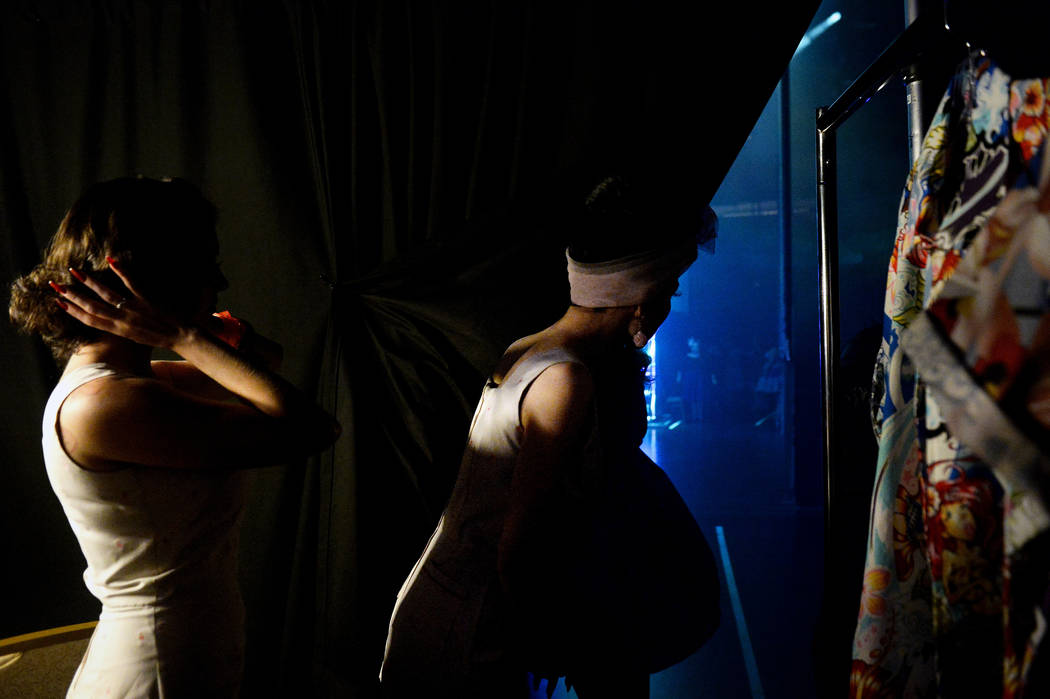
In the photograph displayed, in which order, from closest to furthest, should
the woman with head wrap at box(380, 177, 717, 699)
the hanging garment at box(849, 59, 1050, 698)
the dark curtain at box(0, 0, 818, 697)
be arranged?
the hanging garment at box(849, 59, 1050, 698)
the woman with head wrap at box(380, 177, 717, 699)
the dark curtain at box(0, 0, 818, 697)

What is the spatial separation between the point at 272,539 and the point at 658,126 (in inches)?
50.6

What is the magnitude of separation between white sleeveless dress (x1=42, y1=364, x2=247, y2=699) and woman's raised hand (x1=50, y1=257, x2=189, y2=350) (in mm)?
62

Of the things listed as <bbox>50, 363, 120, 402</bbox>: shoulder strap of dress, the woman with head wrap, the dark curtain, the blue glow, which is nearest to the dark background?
the dark curtain

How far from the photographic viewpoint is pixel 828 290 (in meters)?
1.00

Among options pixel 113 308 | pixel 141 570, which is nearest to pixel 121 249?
pixel 113 308

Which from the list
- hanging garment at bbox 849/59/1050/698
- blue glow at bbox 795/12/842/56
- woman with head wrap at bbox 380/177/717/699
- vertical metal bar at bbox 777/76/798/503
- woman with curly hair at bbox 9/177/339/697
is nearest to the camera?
hanging garment at bbox 849/59/1050/698

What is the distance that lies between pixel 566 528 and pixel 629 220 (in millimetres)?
488

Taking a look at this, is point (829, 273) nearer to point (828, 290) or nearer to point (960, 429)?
point (828, 290)

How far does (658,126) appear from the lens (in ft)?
→ 4.43

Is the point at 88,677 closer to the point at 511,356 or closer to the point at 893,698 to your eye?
the point at 511,356

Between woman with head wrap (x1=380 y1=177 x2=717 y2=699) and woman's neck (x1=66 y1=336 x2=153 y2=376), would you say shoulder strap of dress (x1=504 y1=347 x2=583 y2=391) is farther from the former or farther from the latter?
woman's neck (x1=66 y1=336 x2=153 y2=376)

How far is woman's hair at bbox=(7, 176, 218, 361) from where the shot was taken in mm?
945

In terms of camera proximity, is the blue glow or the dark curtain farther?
the blue glow

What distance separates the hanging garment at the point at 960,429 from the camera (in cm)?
44
